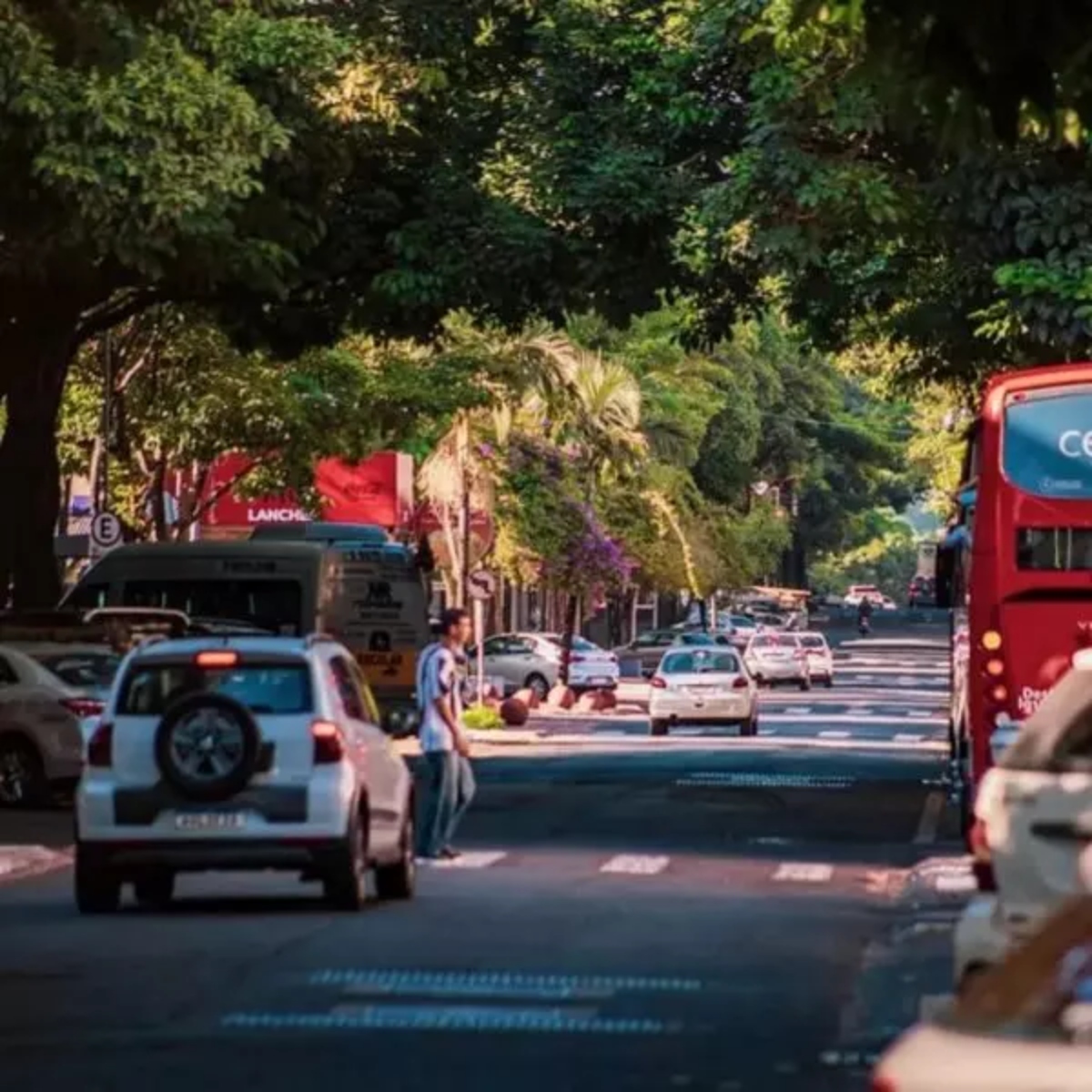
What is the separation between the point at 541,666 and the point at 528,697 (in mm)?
9069

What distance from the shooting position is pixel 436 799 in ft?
85.0

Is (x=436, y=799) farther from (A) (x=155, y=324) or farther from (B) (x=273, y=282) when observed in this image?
(A) (x=155, y=324)

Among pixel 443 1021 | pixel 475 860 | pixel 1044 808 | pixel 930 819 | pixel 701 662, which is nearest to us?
pixel 1044 808

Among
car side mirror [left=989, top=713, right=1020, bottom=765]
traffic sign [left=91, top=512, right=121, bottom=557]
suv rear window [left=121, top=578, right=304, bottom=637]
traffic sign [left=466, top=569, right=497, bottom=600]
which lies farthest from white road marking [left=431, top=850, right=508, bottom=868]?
traffic sign [left=466, top=569, right=497, bottom=600]

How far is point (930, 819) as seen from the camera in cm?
3425

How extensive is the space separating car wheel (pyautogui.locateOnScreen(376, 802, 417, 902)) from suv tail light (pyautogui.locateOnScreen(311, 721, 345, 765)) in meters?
1.54

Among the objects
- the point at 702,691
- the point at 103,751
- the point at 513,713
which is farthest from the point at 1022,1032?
the point at 513,713

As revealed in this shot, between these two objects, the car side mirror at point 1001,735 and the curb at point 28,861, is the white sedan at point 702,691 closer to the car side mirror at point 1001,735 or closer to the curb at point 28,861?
the curb at point 28,861

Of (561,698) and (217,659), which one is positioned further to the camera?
(561,698)

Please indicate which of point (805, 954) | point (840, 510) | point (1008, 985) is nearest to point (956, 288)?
point (805, 954)

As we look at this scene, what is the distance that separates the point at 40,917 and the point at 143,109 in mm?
11889

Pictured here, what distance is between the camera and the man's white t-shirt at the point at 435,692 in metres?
25.7

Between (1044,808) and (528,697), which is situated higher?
(1044,808)

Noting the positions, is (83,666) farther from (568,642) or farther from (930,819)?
(568,642)
